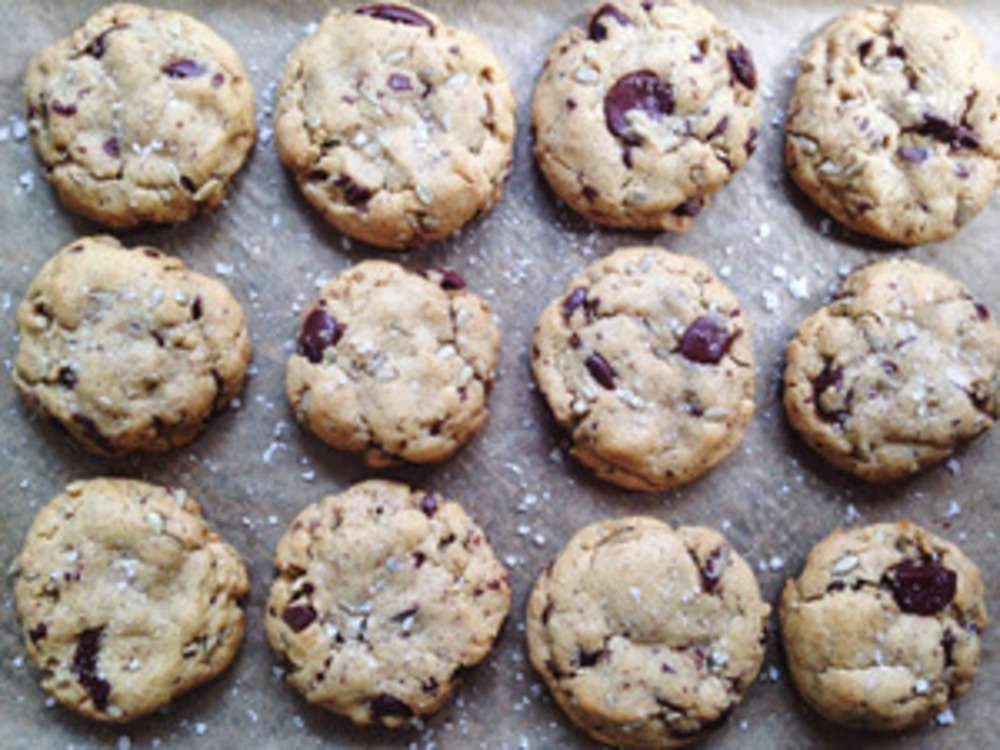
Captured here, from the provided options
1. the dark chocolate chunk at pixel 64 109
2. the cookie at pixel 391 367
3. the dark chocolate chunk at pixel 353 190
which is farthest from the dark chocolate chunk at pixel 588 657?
the dark chocolate chunk at pixel 64 109

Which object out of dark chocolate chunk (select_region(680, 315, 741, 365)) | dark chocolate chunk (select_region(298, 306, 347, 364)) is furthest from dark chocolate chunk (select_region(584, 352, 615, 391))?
dark chocolate chunk (select_region(298, 306, 347, 364))

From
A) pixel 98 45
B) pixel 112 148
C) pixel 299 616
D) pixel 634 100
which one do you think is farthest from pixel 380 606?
pixel 98 45

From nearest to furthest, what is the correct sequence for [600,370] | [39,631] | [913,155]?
[39,631]
[600,370]
[913,155]

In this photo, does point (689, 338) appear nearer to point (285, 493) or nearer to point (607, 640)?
point (607, 640)

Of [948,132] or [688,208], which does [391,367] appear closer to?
[688,208]

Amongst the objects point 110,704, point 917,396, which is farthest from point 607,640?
point 110,704

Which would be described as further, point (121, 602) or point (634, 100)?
point (634, 100)
